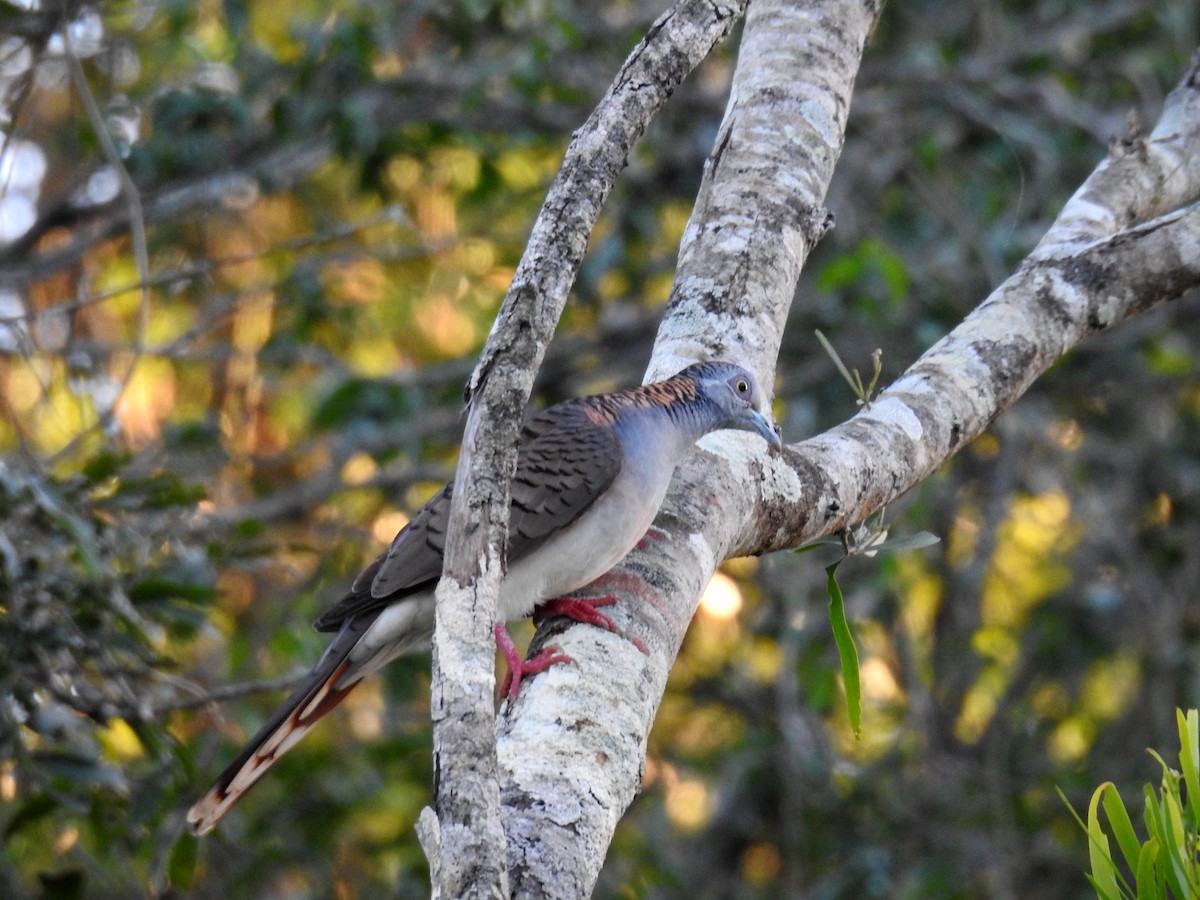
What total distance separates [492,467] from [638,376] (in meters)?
4.79

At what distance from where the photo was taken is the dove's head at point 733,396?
3051 mm

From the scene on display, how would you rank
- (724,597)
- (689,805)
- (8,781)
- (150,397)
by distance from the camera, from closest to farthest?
1. (8,781)
2. (724,597)
3. (150,397)
4. (689,805)

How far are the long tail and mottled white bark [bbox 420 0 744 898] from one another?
1405 millimetres

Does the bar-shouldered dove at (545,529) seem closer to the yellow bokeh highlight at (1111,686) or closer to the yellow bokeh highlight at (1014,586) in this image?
the yellow bokeh highlight at (1014,586)

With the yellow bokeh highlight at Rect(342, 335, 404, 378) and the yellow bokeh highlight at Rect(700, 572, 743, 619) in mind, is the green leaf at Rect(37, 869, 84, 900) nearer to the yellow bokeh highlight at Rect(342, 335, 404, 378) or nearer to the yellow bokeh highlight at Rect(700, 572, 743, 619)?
the yellow bokeh highlight at Rect(700, 572, 743, 619)

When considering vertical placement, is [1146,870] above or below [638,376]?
below

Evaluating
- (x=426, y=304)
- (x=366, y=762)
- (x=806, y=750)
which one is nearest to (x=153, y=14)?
(x=426, y=304)

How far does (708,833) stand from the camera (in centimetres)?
716

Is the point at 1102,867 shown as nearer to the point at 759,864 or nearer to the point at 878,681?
the point at 759,864

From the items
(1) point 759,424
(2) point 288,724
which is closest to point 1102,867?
(1) point 759,424

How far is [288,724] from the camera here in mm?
3043

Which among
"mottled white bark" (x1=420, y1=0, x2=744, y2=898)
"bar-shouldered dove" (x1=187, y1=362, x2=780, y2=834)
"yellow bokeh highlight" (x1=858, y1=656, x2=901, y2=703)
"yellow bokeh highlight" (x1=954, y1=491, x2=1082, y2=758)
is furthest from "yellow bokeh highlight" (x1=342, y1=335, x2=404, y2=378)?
"mottled white bark" (x1=420, y1=0, x2=744, y2=898)

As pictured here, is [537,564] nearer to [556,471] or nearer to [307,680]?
[556,471]

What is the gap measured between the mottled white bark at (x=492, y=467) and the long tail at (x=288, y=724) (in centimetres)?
141
